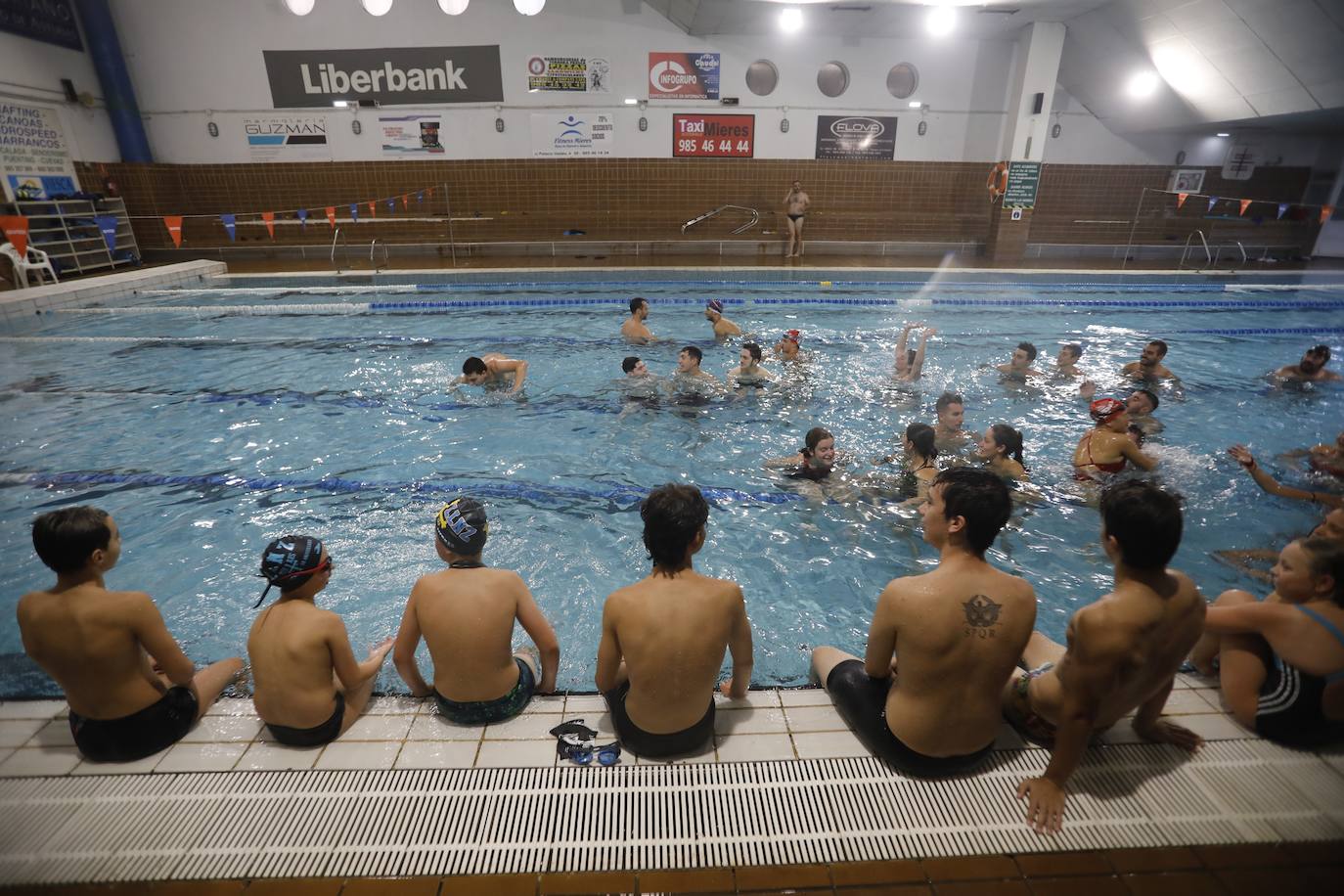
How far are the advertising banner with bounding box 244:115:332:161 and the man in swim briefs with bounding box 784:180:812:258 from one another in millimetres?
9927

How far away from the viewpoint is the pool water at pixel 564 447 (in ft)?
11.9

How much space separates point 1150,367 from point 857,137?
968cm

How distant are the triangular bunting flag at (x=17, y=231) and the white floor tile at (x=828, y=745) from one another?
1341cm

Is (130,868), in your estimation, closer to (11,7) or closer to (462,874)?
(462,874)

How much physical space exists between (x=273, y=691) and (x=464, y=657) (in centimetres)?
61

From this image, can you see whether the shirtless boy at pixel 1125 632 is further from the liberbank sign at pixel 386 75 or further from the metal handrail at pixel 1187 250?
the metal handrail at pixel 1187 250

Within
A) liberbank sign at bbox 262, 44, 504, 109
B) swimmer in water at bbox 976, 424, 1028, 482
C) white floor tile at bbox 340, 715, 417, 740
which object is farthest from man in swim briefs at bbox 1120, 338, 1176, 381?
liberbank sign at bbox 262, 44, 504, 109

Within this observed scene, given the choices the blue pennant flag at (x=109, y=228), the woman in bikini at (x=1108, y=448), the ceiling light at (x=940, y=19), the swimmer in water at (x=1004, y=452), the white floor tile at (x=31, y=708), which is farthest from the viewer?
the blue pennant flag at (x=109, y=228)

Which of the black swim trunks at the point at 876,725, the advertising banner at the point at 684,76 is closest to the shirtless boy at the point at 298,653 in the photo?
the black swim trunks at the point at 876,725

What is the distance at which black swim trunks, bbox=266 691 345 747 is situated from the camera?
2.14 metres

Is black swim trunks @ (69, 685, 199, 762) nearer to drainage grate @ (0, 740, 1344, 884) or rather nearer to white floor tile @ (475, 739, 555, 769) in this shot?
drainage grate @ (0, 740, 1344, 884)

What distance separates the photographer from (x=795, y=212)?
13.5m

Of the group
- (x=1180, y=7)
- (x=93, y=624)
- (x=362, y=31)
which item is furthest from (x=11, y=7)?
(x=1180, y=7)

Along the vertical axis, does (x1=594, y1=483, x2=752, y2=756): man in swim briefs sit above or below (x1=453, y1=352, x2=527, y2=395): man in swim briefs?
above
